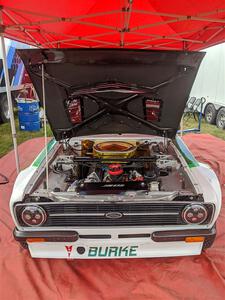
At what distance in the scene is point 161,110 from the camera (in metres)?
2.88

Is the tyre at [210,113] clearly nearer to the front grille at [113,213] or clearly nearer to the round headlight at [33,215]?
the front grille at [113,213]

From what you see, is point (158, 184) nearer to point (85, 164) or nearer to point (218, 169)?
point (85, 164)

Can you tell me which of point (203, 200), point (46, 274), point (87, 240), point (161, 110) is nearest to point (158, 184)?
point (203, 200)

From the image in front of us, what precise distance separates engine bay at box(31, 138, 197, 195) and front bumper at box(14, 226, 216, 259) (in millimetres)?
334

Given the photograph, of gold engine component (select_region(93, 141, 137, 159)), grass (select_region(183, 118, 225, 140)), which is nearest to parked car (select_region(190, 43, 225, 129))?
grass (select_region(183, 118, 225, 140))

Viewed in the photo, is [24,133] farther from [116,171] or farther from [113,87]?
[116,171]

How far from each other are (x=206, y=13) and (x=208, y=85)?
731 cm

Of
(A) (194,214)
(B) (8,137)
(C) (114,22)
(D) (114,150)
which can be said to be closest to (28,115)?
(B) (8,137)

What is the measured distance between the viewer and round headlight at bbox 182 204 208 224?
6.54 ft

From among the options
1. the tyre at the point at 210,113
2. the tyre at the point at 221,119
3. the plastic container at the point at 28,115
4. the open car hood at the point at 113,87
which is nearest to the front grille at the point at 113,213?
the open car hood at the point at 113,87

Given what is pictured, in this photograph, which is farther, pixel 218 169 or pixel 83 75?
pixel 218 169

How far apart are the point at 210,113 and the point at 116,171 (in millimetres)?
7388

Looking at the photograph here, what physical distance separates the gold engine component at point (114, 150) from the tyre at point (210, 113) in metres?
6.48

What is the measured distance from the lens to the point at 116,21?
295cm
